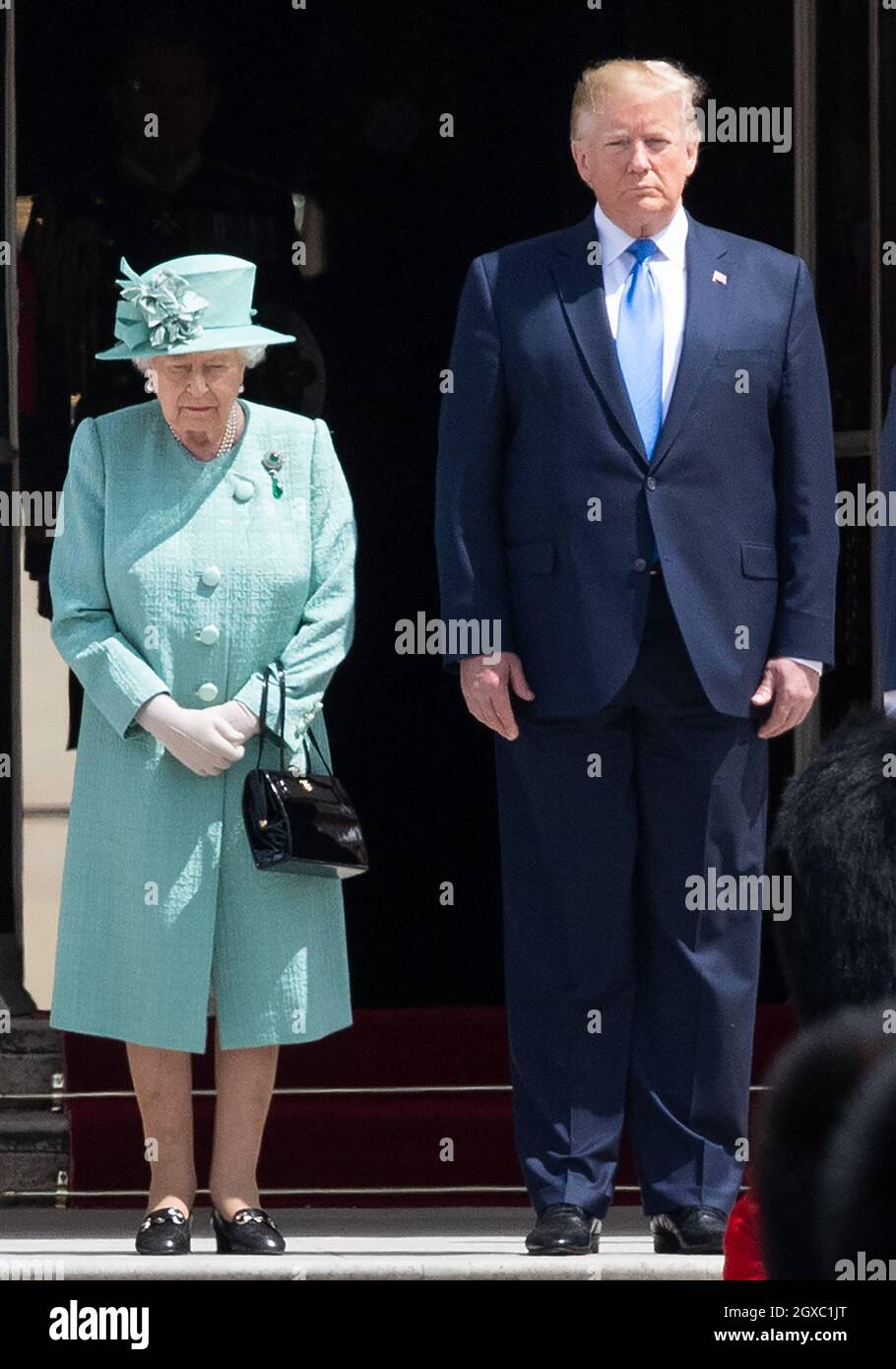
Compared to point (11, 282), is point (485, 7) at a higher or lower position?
higher

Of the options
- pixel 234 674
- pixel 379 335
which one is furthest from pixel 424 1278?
pixel 379 335

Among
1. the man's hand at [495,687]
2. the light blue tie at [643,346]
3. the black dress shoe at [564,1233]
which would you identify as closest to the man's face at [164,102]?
the light blue tie at [643,346]

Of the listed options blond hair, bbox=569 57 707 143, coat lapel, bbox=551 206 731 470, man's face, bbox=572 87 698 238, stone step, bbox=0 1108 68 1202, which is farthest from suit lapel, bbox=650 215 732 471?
stone step, bbox=0 1108 68 1202

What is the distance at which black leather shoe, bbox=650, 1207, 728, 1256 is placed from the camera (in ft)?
15.8

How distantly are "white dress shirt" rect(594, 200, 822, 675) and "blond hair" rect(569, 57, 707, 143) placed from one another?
0.56ft

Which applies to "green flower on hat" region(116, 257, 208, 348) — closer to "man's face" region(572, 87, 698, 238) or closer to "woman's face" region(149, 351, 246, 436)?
"woman's face" region(149, 351, 246, 436)

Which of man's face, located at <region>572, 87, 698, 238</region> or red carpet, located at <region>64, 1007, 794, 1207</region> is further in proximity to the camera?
red carpet, located at <region>64, 1007, 794, 1207</region>

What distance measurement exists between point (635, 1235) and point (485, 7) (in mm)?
2514

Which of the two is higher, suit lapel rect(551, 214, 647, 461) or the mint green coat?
suit lapel rect(551, 214, 647, 461)

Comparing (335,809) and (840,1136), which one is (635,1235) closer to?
(335,809)

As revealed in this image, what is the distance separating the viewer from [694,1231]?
15.9 ft
